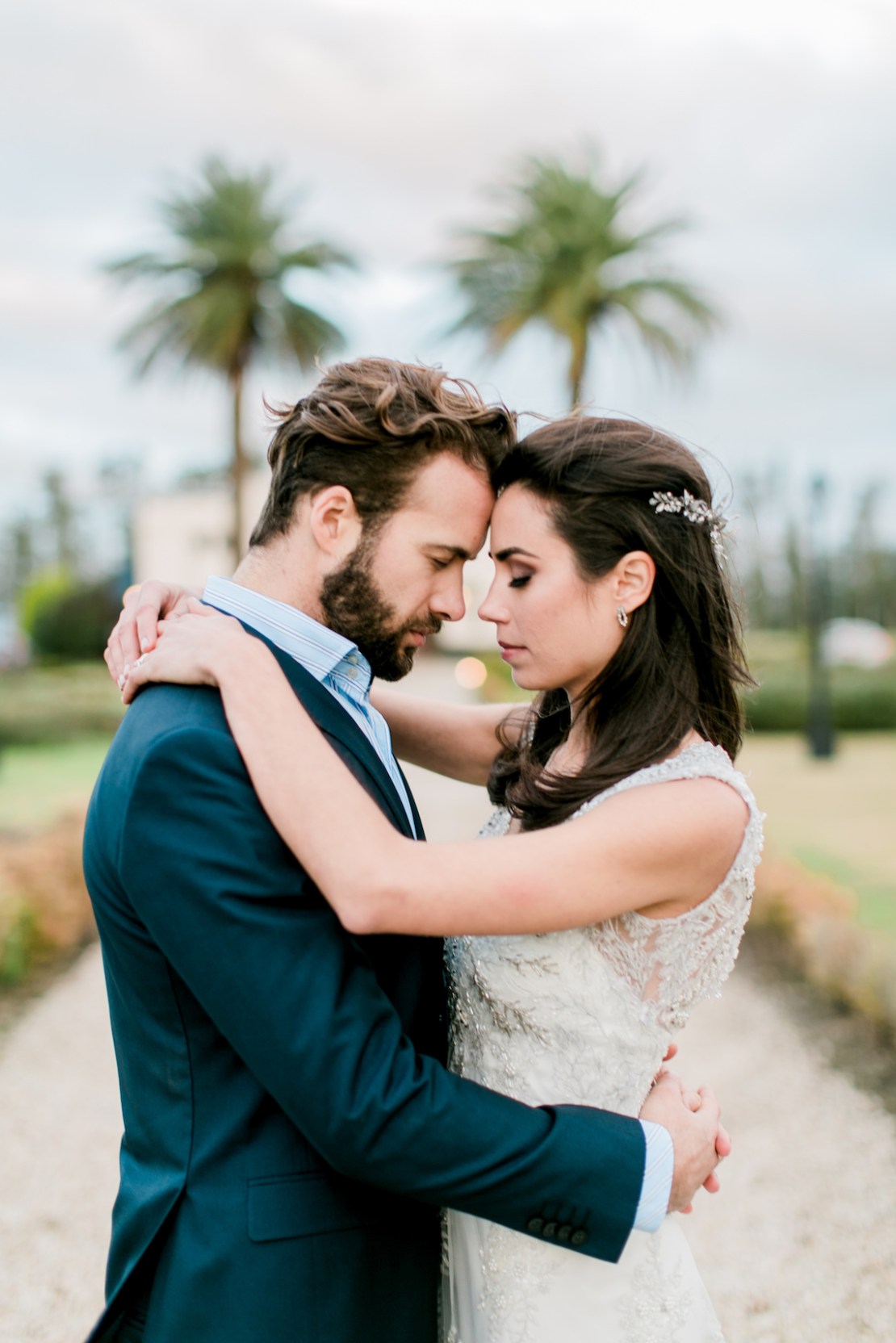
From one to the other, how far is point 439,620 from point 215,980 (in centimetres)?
100

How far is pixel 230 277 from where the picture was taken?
25.0 m

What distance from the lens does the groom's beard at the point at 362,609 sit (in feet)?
7.36

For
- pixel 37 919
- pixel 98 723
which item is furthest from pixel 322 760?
pixel 98 723

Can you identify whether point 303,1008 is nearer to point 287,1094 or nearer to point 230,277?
point 287,1094

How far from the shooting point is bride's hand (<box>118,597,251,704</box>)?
1.88 meters

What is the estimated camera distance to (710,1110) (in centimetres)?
221

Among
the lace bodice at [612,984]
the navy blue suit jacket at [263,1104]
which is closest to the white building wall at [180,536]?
the lace bodice at [612,984]

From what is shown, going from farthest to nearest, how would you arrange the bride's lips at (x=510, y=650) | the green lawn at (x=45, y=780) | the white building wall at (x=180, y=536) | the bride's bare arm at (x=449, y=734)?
the white building wall at (x=180, y=536), the green lawn at (x=45, y=780), the bride's bare arm at (x=449, y=734), the bride's lips at (x=510, y=650)

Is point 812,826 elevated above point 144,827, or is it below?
below

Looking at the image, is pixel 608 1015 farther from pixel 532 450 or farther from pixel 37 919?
pixel 37 919

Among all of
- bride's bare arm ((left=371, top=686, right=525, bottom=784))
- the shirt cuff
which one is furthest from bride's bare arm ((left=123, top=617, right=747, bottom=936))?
bride's bare arm ((left=371, top=686, right=525, bottom=784))

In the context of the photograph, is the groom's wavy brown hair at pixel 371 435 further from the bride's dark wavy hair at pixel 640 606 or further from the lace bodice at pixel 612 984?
the lace bodice at pixel 612 984

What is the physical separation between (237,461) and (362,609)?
21078 millimetres

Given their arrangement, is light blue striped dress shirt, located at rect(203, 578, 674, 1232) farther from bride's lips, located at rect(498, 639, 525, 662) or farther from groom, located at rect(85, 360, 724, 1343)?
bride's lips, located at rect(498, 639, 525, 662)
